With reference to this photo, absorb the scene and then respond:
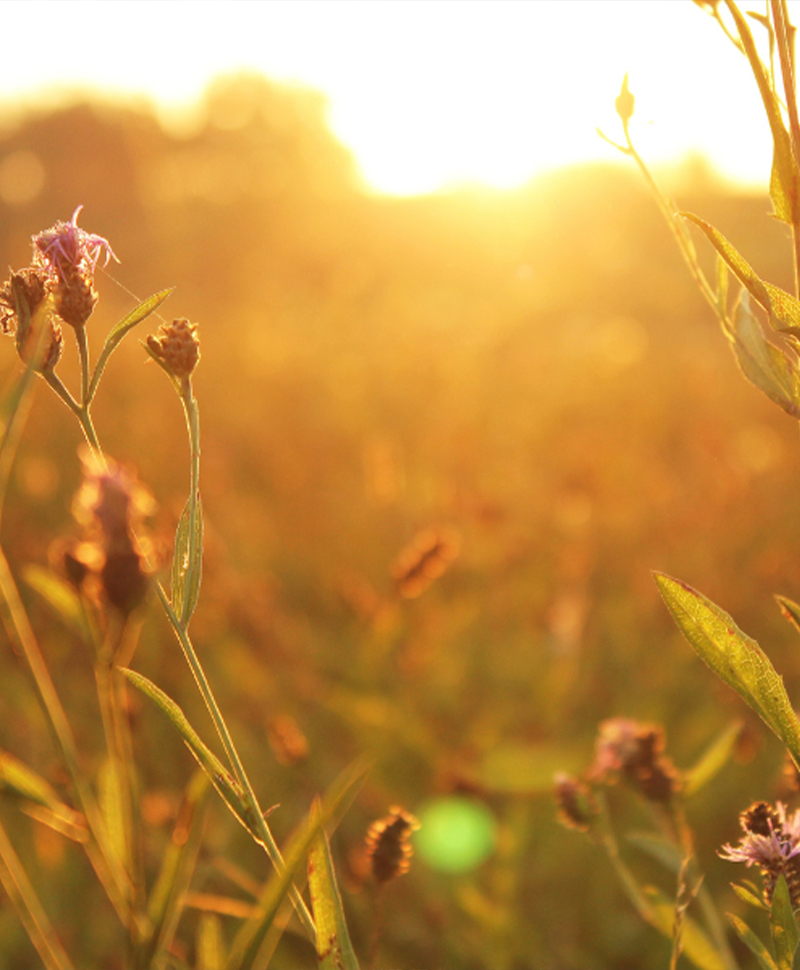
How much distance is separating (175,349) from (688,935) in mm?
750

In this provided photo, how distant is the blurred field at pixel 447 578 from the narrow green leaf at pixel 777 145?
879mm

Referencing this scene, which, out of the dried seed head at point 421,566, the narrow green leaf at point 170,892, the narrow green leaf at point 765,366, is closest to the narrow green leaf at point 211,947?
the narrow green leaf at point 170,892

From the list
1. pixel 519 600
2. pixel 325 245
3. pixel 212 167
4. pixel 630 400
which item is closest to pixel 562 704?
pixel 519 600

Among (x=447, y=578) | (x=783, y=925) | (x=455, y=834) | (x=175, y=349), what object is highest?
(x=175, y=349)

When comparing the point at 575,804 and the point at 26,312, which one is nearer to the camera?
the point at 26,312

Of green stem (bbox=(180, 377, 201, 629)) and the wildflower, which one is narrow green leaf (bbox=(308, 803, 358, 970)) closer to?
green stem (bbox=(180, 377, 201, 629))

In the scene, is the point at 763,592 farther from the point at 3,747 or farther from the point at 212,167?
the point at 212,167

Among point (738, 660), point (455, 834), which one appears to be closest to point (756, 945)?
point (738, 660)

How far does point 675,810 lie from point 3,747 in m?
1.80

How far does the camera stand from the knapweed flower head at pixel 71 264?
28.9 inches

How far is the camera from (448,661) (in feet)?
7.56

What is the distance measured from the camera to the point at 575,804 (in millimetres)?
1014

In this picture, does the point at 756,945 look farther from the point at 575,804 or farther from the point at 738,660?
the point at 575,804

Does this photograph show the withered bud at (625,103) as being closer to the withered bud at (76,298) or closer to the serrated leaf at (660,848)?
the withered bud at (76,298)
